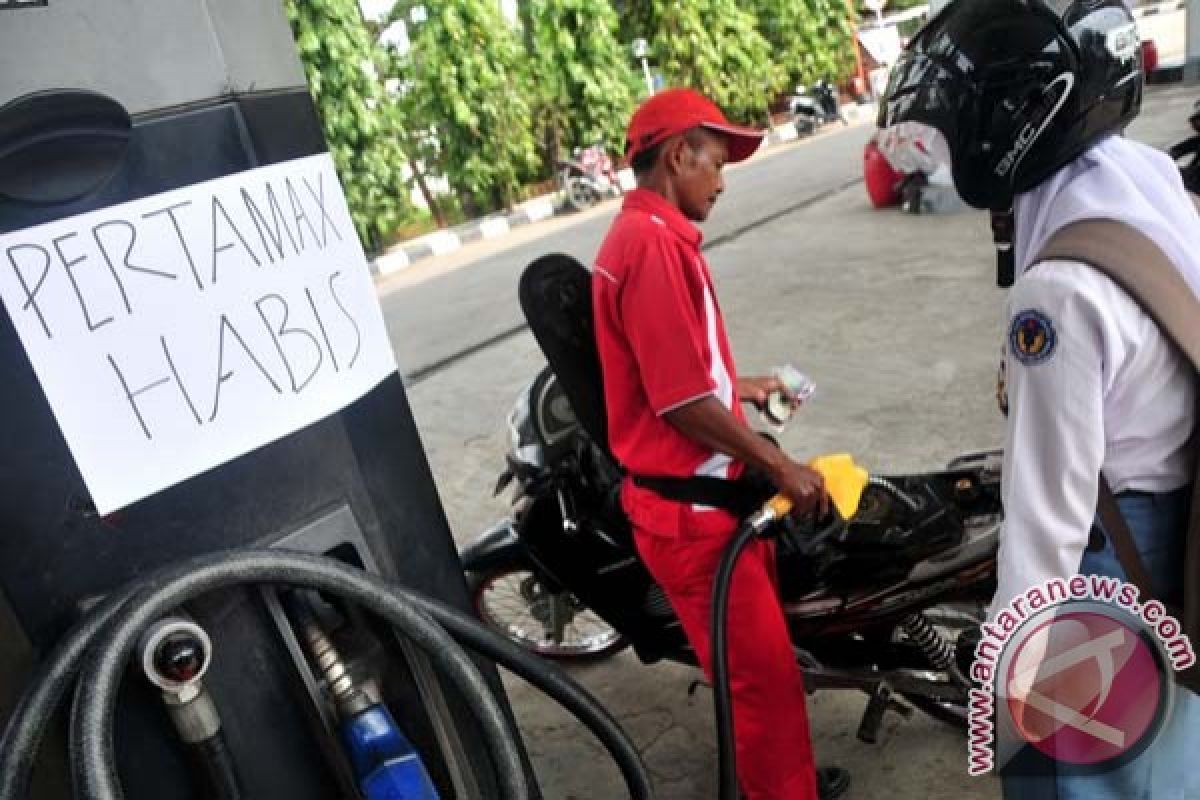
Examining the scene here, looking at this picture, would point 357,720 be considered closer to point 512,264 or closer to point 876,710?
point 876,710

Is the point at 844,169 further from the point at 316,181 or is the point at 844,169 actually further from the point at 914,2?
the point at 914,2

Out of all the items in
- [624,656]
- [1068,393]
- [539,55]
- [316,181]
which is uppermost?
[539,55]

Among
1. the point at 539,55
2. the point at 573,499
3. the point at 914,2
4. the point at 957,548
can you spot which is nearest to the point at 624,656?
the point at 573,499

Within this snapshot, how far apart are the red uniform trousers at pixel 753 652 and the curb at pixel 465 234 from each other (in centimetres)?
1110

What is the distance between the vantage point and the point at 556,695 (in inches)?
43.6

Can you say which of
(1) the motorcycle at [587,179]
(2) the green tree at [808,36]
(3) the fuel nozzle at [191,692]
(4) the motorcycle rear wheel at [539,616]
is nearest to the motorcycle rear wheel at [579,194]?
(1) the motorcycle at [587,179]

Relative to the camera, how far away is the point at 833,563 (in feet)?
6.78

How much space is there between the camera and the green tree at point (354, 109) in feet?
41.3

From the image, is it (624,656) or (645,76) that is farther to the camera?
(645,76)

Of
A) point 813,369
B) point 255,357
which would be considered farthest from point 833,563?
point 813,369

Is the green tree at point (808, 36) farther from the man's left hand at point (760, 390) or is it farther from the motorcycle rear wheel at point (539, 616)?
the man's left hand at point (760, 390)

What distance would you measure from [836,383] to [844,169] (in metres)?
8.32

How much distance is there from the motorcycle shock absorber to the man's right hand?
428 mm

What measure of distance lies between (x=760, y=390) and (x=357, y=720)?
1527 millimetres
